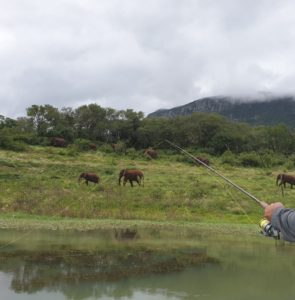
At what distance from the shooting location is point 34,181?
1188 inches

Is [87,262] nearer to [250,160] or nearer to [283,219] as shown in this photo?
[283,219]

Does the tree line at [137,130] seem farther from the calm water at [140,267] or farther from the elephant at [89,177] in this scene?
the calm water at [140,267]

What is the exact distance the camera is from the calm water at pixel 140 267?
34.0 feet

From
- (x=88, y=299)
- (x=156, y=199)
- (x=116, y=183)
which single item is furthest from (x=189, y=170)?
(x=88, y=299)

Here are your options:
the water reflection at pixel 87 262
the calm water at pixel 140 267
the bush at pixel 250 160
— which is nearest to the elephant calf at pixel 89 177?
the calm water at pixel 140 267

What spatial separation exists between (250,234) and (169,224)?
3.84 metres

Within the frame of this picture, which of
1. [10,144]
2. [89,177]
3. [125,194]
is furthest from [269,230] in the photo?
[10,144]

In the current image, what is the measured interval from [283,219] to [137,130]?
60918 mm

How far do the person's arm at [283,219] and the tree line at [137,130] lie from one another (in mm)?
55319

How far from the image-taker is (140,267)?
1248 centimetres

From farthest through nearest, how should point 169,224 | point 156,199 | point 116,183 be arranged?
point 116,183 → point 156,199 → point 169,224

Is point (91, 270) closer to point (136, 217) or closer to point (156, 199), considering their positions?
point (136, 217)

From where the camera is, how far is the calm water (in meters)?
10.4

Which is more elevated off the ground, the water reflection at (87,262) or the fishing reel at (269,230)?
the fishing reel at (269,230)
